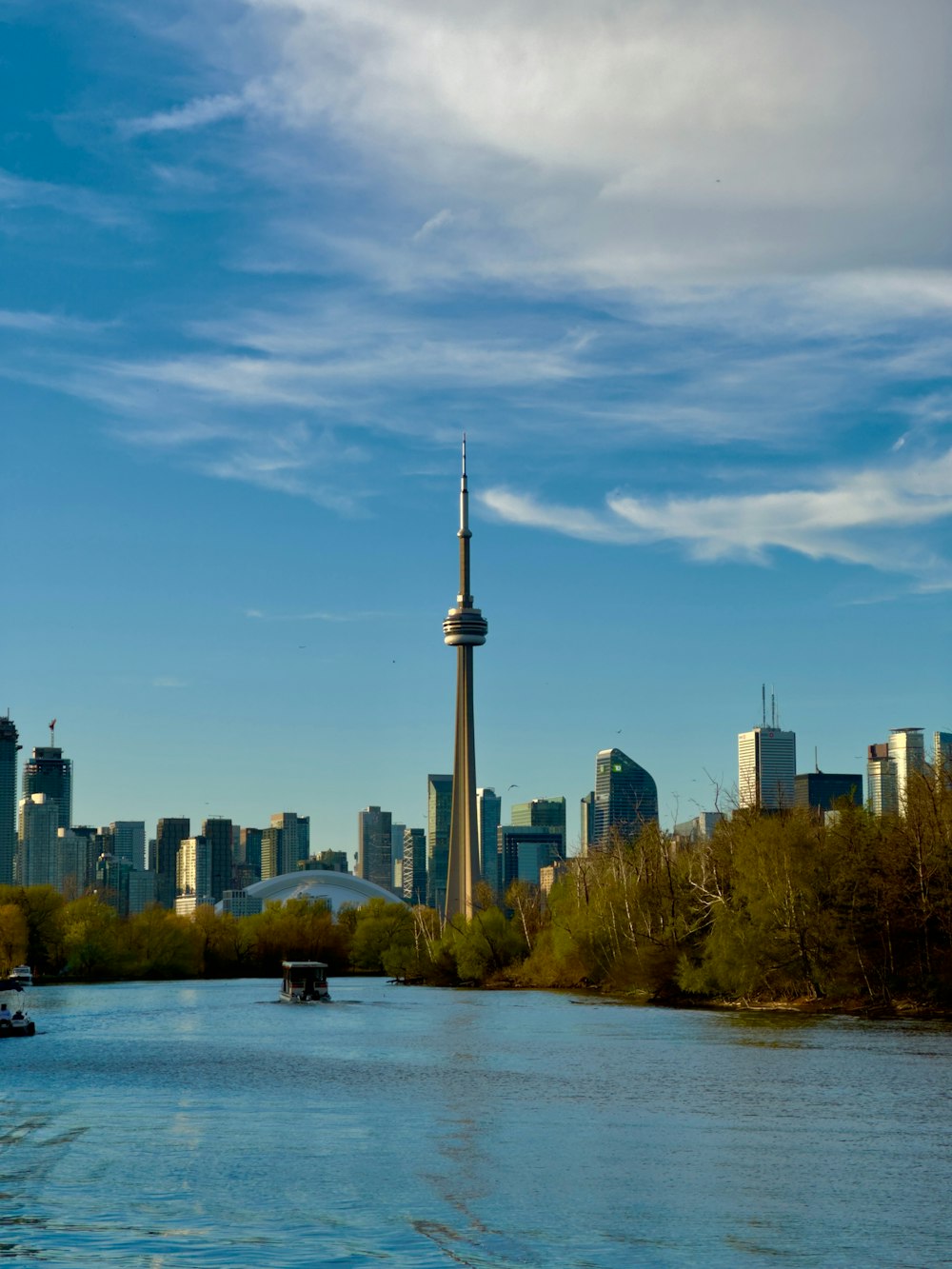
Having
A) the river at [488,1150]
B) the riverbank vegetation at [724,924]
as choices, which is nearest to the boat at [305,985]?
the riverbank vegetation at [724,924]

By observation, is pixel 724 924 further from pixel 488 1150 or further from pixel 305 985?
pixel 488 1150

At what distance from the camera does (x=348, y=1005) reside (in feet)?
397

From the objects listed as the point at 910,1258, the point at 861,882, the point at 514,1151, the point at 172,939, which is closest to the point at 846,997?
the point at 861,882

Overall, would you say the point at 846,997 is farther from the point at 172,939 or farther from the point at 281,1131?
the point at 172,939

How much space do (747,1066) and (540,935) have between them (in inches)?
3137

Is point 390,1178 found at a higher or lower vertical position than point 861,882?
lower

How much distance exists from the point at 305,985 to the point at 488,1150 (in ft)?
283

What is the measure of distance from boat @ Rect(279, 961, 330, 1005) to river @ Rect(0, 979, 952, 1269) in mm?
43700

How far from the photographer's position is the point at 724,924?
9800 centimetres

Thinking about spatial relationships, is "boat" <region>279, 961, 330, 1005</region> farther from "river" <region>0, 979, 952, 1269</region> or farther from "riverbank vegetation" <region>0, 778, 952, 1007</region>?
"river" <region>0, 979, 952, 1269</region>

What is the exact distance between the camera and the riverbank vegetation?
88.7 metres

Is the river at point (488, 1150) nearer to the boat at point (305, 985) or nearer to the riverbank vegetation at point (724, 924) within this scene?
the riverbank vegetation at point (724, 924)

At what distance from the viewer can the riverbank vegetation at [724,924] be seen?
88688 mm

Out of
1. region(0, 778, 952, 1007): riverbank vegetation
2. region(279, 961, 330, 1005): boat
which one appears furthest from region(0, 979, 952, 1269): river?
region(279, 961, 330, 1005): boat
